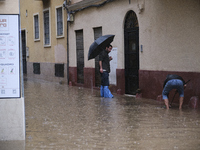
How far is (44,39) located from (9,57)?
630 inches

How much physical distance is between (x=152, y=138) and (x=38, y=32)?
1748cm

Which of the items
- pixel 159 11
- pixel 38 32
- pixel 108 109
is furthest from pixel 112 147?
pixel 38 32

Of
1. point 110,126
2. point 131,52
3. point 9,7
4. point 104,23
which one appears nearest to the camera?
point 9,7

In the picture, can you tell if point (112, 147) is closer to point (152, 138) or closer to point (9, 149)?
point (152, 138)

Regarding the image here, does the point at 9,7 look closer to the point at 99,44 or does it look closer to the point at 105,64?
the point at 99,44

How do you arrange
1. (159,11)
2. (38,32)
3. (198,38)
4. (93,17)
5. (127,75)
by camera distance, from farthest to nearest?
1. (38,32)
2. (93,17)
3. (127,75)
4. (159,11)
5. (198,38)

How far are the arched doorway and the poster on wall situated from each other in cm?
737

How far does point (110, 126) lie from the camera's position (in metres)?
7.76

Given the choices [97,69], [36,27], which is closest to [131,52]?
[97,69]

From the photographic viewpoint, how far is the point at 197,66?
10367mm

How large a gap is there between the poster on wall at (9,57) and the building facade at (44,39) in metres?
12.9

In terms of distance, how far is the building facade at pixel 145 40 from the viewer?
10609 millimetres

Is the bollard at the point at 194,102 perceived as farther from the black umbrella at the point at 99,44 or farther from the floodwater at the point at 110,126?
the black umbrella at the point at 99,44

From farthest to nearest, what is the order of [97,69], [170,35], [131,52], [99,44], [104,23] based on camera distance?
[97,69]
[104,23]
[131,52]
[99,44]
[170,35]
